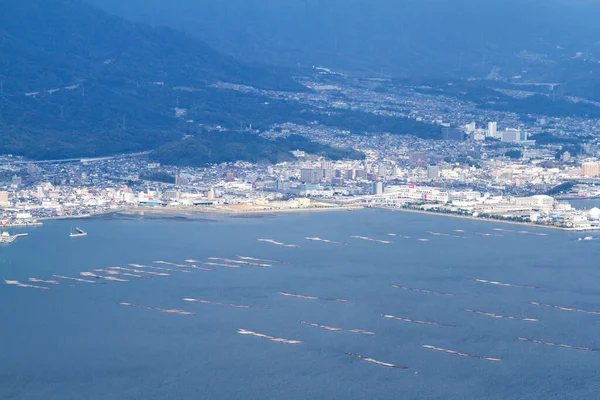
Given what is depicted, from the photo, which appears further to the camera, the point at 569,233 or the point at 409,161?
the point at 409,161

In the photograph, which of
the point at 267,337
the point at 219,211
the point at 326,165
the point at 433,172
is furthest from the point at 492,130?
the point at 267,337

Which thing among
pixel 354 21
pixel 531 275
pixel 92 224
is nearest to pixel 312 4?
pixel 354 21

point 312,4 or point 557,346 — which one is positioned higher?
point 312,4

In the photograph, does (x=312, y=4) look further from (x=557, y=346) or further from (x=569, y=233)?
(x=557, y=346)

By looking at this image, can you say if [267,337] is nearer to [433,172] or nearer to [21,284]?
[21,284]

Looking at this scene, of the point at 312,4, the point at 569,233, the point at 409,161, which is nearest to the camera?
the point at 569,233

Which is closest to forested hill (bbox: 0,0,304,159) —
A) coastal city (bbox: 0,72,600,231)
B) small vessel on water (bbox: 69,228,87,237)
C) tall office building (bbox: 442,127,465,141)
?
coastal city (bbox: 0,72,600,231)

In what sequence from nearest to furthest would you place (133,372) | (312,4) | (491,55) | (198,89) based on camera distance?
(133,372)
(198,89)
(491,55)
(312,4)
